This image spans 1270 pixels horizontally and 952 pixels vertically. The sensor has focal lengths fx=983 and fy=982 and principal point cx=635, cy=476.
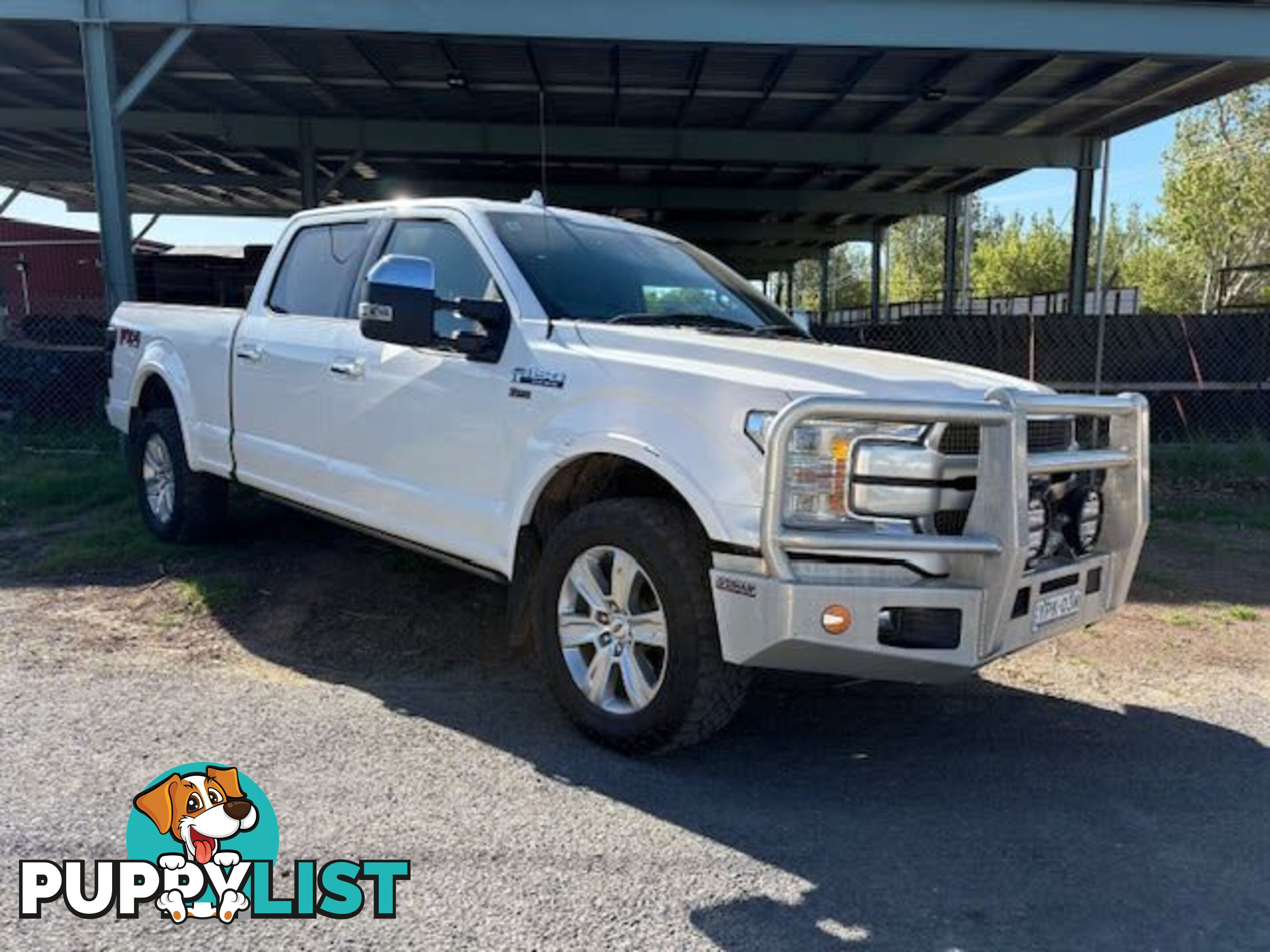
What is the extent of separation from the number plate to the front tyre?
1.05 m

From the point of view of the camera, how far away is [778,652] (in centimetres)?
324

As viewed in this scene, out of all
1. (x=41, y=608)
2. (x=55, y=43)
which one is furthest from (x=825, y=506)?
(x=55, y=43)

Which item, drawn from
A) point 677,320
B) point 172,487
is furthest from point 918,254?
point 677,320

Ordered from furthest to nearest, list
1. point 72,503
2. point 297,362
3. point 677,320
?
point 72,503, point 297,362, point 677,320

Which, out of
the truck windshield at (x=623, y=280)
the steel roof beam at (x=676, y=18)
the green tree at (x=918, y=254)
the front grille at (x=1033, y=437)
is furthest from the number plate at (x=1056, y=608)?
the green tree at (x=918, y=254)

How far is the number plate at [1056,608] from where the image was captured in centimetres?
345

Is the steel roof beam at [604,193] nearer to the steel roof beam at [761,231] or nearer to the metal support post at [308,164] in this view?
the steel roof beam at [761,231]

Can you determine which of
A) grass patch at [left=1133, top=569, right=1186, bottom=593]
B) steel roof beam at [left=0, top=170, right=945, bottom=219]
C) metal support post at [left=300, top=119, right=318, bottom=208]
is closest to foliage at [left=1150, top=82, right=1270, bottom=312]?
steel roof beam at [left=0, top=170, right=945, bottom=219]

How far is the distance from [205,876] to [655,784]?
1.51 metres

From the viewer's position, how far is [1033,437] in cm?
361

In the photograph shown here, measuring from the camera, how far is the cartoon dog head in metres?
3.20

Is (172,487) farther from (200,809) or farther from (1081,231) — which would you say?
(1081,231)

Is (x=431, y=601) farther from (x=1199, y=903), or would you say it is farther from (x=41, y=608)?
(x=1199, y=903)

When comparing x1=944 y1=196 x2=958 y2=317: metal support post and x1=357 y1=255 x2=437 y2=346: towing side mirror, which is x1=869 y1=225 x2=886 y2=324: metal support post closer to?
x1=944 y1=196 x2=958 y2=317: metal support post
